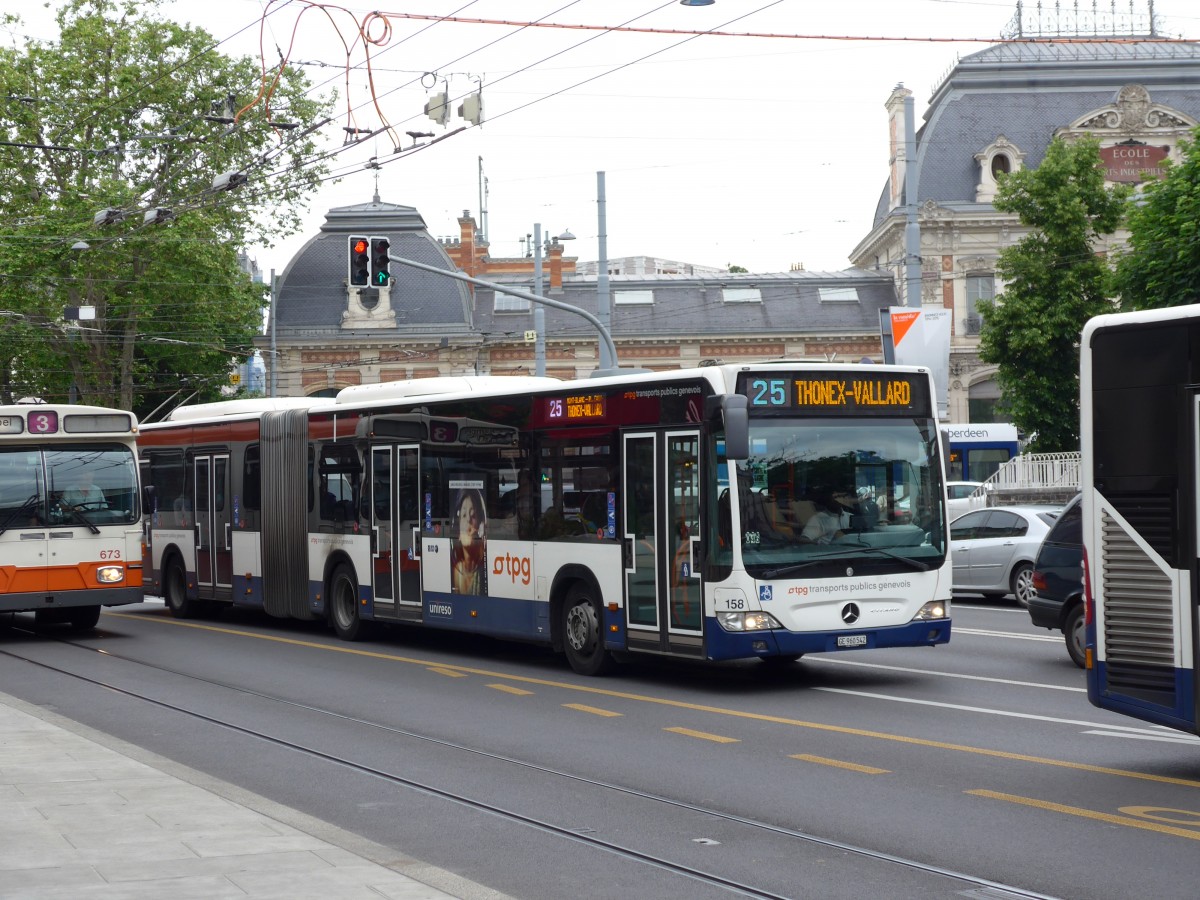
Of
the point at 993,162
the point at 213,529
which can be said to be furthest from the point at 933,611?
the point at 993,162

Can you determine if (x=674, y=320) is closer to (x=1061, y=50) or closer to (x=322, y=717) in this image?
(x=1061, y=50)

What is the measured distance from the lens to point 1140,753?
33.7 feet

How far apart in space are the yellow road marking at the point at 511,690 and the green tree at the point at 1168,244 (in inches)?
765

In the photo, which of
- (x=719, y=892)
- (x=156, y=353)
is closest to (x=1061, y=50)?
(x=156, y=353)

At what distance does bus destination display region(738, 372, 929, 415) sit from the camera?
13.8 metres

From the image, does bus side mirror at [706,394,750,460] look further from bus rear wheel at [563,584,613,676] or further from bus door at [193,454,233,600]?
bus door at [193,454,233,600]

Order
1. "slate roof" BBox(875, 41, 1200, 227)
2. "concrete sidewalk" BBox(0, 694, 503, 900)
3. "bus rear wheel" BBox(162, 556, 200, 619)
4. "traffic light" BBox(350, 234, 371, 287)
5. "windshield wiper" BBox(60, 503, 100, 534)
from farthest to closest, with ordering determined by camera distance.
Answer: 1. "slate roof" BBox(875, 41, 1200, 227)
2. "traffic light" BBox(350, 234, 371, 287)
3. "bus rear wheel" BBox(162, 556, 200, 619)
4. "windshield wiper" BBox(60, 503, 100, 534)
5. "concrete sidewalk" BBox(0, 694, 503, 900)

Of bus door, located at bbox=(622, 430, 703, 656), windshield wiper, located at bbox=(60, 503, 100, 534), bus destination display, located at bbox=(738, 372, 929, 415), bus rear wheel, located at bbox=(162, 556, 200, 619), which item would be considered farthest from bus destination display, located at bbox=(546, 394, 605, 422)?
bus rear wheel, located at bbox=(162, 556, 200, 619)

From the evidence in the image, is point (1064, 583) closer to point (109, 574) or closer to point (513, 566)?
point (513, 566)

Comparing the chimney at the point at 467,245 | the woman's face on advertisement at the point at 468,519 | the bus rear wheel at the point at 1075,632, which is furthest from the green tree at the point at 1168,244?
the chimney at the point at 467,245

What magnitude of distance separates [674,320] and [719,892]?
61.2 meters

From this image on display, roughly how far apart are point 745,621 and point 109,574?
1014 centimetres

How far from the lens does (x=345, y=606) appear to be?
20.2 metres

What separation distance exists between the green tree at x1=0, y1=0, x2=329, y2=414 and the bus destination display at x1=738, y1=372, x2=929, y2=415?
32615mm
